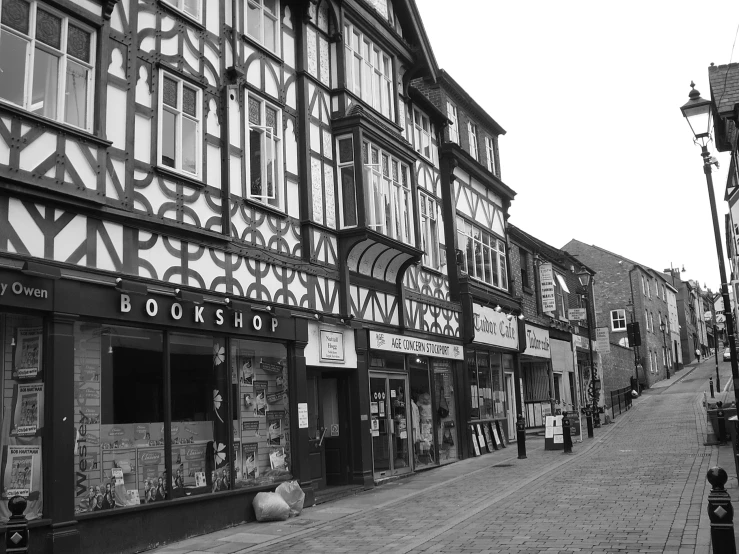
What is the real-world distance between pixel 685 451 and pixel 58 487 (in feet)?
51.1

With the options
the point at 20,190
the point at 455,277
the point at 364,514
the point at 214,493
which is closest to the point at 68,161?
the point at 20,190

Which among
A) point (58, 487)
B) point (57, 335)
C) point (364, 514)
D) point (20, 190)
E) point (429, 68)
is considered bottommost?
point (364, 514)

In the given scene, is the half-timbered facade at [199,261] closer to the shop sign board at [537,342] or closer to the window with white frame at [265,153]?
the window with white frame at [265,153]

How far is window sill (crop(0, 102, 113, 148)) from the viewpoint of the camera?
9133mm

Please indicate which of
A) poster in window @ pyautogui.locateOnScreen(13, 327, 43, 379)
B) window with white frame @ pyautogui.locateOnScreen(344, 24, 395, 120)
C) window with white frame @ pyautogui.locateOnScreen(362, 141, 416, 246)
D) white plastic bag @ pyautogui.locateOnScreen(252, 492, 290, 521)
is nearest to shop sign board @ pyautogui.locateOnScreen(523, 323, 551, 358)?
window with white frame @ pyautogui.locateOnScreen(362, 141, 416, 246)

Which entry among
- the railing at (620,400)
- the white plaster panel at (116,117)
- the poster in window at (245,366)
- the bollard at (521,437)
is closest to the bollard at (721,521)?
the poster in window at (245,366)

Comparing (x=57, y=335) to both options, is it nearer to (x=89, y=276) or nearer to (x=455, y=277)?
(x=89, y=276)

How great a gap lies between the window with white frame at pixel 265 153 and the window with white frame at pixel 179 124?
1.41 metres

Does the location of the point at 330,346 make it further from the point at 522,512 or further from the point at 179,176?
the point at 522,512

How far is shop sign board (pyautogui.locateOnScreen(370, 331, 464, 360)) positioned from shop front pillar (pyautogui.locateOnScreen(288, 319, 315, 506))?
3.07m

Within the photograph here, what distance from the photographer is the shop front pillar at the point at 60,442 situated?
909 cm

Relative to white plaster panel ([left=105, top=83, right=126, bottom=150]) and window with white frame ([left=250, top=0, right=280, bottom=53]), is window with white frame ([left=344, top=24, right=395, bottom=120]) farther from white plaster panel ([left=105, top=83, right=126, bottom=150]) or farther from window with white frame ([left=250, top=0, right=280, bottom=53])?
white plaster panel ([left=105, top=83, right=126, bottom=150])

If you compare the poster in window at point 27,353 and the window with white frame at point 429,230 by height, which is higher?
the window with white frame at point 429,230

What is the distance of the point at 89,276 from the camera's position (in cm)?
1005
